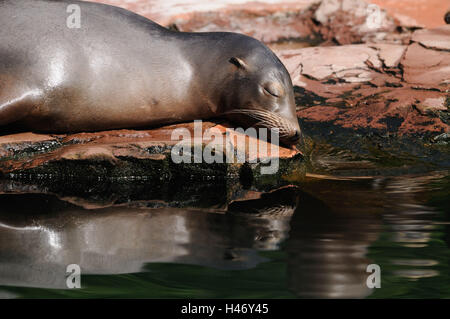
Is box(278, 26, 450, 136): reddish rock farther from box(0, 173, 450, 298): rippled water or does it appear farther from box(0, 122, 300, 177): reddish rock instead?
box(0, 173, 450, 298): rippled water

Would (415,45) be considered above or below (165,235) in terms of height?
above

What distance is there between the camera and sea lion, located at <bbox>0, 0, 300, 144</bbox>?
4559 millimetres

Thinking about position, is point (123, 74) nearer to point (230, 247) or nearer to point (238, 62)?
point (238, 62)

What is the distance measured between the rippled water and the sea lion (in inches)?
45.6

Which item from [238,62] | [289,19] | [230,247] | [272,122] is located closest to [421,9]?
[289,19]

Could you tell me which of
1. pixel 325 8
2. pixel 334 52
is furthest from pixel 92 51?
pixel 325 8

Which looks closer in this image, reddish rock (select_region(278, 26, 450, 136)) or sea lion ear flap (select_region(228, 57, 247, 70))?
sea lion ear flap (select_region(228, 57, 247, 70))

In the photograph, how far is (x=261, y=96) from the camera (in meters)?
4.99

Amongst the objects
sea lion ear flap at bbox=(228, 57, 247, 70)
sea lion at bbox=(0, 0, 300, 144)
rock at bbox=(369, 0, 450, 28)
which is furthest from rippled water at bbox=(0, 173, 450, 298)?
rock at bbox=(369, 0, 450, 28)

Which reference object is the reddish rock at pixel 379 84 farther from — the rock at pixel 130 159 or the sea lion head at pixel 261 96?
the rock at pixel 130 159
